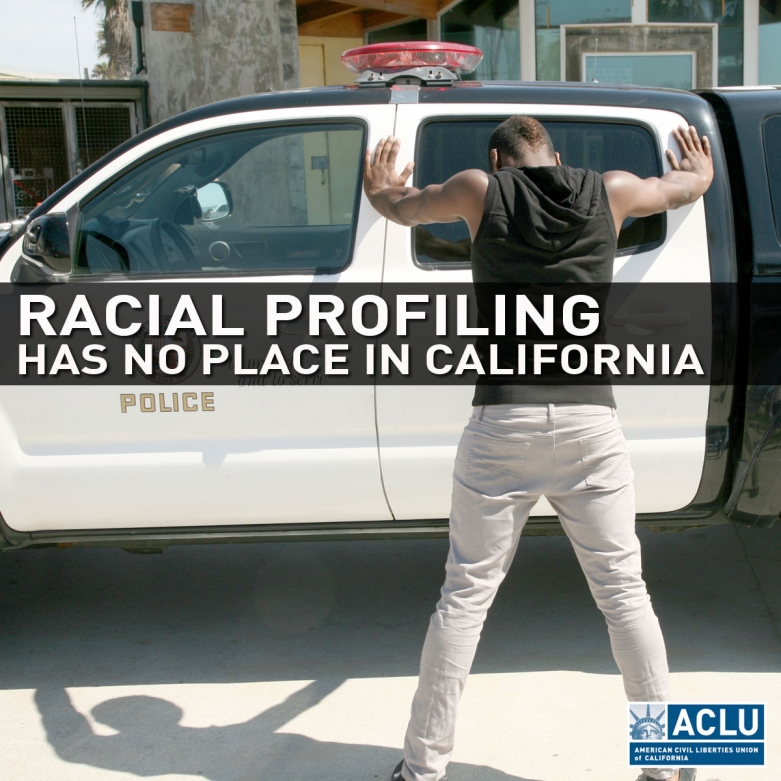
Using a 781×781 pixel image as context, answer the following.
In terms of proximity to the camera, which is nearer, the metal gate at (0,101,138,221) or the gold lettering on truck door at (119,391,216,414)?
the gold lettering on truck door at (119,391,216,414)

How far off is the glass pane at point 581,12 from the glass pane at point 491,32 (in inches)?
11.2

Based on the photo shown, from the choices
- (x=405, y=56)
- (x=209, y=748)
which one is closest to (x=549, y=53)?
(x=405, y=56)

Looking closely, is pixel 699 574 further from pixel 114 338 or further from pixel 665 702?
pixel 114 338

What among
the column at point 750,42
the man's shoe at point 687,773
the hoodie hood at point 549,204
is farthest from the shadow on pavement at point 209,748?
the column at point 750,42

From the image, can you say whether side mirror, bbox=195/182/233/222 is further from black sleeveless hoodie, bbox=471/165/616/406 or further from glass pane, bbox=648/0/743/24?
glass pane, bbox=648/0/743/24

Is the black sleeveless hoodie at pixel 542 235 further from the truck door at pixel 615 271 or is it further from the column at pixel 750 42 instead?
the column at pixel 750 42

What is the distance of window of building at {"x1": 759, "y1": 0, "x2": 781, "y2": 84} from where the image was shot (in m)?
9.64

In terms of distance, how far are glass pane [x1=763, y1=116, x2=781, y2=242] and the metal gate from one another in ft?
33.0

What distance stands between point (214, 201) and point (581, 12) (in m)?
7.51

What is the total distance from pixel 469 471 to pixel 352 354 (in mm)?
757

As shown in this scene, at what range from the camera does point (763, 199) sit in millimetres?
2982

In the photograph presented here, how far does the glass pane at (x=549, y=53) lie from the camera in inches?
380

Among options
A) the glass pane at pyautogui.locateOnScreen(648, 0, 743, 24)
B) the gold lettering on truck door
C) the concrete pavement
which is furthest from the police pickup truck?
the glass pane at pyautogui.locateOnScreen(648, 0, 743, 24)

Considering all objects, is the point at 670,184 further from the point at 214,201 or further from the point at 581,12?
the point at 581,12
